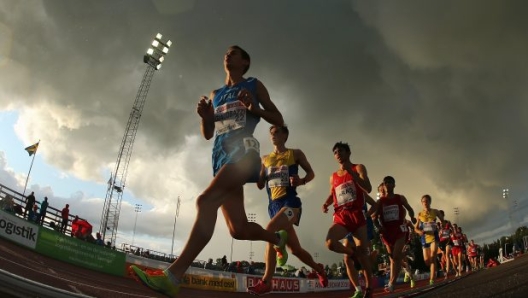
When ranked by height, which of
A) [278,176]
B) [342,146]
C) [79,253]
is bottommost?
[79,253]

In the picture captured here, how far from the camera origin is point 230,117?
3.36 meters

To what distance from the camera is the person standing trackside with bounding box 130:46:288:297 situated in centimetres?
290

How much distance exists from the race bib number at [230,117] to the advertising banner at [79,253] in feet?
49.4

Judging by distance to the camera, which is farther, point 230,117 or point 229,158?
point 230,117

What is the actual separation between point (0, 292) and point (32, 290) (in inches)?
4.3

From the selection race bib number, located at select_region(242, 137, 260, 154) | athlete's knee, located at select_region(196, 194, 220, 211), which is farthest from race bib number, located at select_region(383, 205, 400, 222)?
athlete's knee, located at select_region(196, 194, 220, 211)

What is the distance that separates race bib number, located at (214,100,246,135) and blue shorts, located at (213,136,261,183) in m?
0.12

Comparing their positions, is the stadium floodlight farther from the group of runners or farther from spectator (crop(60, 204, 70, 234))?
the group of runners

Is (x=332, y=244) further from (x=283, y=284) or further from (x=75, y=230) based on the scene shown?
(x=283, y=284)

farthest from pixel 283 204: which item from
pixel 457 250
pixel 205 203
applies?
pixel 457 250

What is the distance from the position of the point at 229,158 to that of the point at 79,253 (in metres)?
15.5

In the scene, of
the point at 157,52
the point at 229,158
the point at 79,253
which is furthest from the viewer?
the point at 157,52

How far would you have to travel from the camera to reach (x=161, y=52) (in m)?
41.9

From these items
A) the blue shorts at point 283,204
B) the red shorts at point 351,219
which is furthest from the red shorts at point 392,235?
the blue shorts at point 283,204
